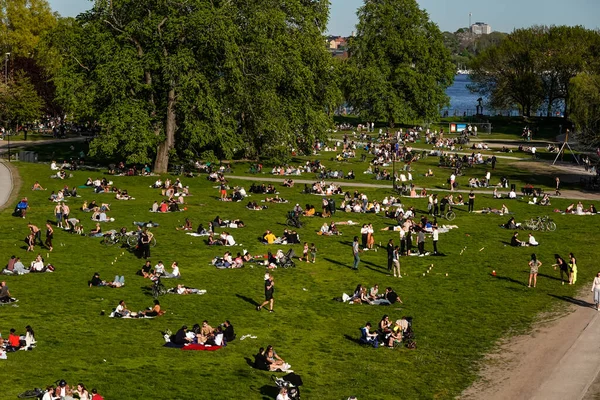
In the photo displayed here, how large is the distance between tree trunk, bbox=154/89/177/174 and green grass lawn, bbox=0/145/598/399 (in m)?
16.8

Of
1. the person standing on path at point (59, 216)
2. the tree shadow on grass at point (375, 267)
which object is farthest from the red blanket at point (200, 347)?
the person standing on path at point (59, 216)

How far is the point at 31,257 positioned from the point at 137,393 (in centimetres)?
1891

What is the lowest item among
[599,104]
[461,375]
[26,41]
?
[461,375]

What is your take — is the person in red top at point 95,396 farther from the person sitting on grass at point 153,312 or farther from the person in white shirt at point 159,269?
the person in white shirt at point 159,269

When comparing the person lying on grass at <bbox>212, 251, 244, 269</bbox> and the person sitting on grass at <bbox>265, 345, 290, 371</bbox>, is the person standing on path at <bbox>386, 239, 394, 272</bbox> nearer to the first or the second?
the person lying on grass at <bbox>212, 251, 244, 269</bbox>

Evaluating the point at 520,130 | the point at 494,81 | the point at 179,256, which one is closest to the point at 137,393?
the point at 179,256

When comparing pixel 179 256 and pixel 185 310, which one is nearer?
pixel 185 310

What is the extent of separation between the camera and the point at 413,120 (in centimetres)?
11494

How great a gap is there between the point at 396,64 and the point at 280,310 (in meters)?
87.2

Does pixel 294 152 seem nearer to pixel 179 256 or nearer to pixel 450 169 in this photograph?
pixel 450 169

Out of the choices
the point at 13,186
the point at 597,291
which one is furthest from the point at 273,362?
the point at 13,186

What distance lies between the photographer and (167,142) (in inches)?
2753

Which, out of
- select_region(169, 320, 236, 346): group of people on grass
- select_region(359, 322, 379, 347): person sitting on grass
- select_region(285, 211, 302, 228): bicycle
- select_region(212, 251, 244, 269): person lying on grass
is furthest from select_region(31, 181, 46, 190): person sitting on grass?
select_region(359, 322, 379, 347): person sitting on grass

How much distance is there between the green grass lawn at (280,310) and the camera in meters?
25.9
